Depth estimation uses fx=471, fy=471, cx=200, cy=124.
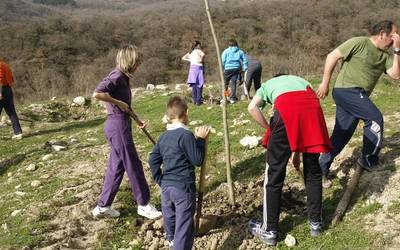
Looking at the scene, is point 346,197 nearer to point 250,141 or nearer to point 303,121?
point 303,121

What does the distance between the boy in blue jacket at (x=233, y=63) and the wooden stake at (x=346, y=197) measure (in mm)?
6940

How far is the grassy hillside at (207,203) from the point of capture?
4.49 meters

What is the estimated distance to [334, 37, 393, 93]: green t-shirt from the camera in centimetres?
478

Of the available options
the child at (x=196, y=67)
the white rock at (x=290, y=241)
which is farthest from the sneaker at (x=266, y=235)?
the child at (x=196, y=67)

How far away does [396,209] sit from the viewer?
179 inches

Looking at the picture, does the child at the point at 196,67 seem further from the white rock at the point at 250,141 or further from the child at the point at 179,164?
the child at the point at 179,164

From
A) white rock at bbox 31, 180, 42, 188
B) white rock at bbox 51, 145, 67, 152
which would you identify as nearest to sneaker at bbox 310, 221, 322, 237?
white rock at bbox 31, 180, 42, 188

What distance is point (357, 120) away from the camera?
505 centimetres

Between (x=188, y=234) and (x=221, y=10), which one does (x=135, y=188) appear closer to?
(x=188, y=234)

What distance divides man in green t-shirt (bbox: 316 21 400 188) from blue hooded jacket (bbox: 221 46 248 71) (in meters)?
7.04

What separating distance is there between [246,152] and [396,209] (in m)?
2.98

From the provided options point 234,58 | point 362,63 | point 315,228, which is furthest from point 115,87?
point 234,58

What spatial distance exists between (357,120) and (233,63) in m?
7.22

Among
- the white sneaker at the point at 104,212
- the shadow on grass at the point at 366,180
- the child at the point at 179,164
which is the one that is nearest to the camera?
the child at the point at 179,164
